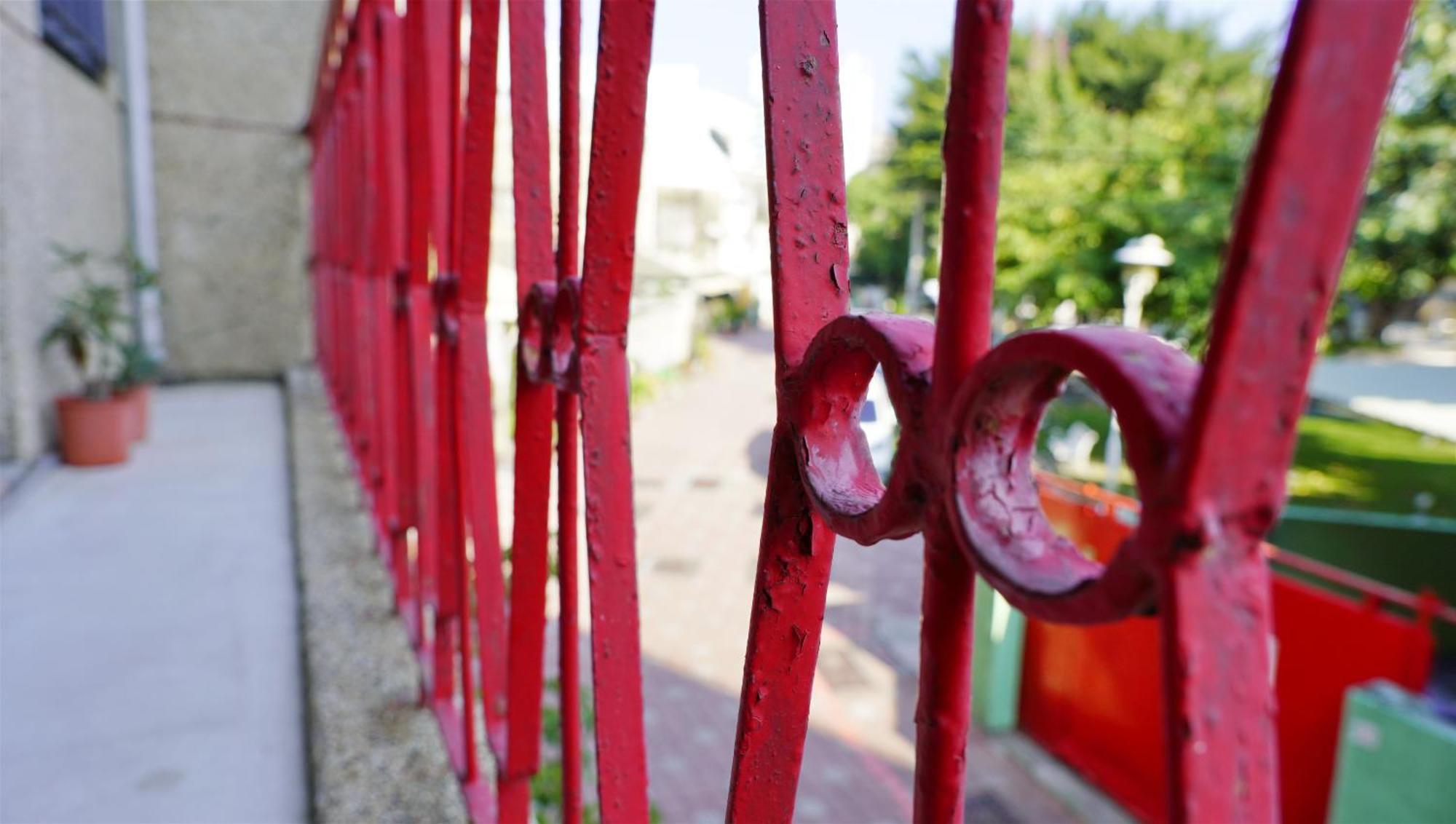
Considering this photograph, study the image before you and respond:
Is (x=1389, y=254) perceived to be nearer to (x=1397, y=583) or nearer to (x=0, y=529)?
(x=1397, y=583)

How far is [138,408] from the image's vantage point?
15.1ft

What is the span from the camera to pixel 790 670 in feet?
1.91

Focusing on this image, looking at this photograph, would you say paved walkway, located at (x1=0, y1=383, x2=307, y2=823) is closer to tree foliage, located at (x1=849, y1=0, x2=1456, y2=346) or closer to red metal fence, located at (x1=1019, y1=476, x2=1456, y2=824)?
red metal fence, located at (x1=1019, y1=476, x2=1456, y2=824)

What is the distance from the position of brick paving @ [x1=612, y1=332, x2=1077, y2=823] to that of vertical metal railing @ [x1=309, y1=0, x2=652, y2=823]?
244 centimetres

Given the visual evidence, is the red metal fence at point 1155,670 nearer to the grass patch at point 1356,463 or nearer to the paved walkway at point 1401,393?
the paved walkway at point 1401,393

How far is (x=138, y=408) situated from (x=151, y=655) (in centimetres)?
299

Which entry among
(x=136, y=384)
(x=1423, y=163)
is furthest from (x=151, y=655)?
(x=1423, y=163)

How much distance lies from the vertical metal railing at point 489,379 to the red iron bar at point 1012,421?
0.73 feet

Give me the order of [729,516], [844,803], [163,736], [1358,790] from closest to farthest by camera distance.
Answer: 1. [163,736]
2. [1358,790]
3. [844,803]
4. [729,516]

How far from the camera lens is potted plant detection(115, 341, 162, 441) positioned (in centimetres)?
454

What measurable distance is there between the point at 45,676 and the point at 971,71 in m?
2.25

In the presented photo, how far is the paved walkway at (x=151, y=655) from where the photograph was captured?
157 cm

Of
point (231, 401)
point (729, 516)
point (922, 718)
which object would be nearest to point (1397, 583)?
point (729, 516)

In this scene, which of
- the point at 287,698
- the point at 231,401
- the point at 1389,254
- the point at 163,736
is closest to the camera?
the point at 163,736
